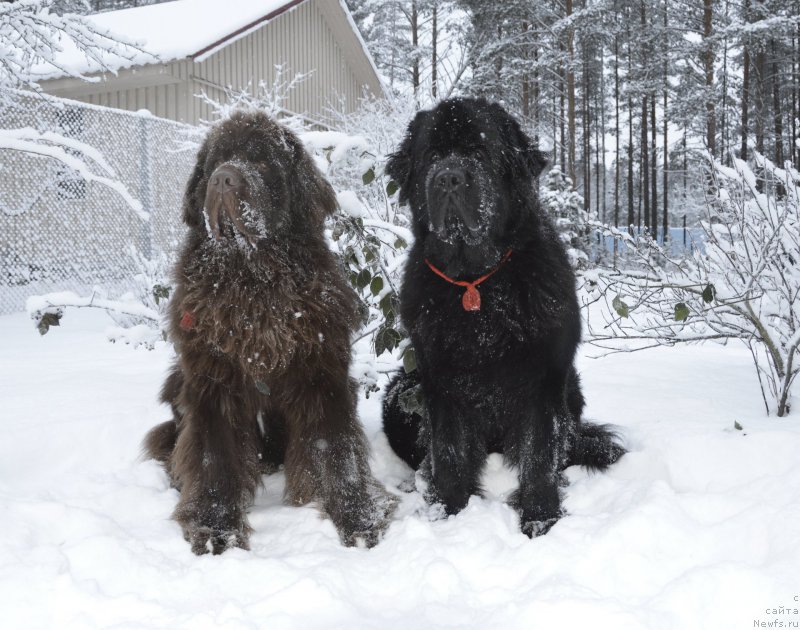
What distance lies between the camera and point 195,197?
2.80 m

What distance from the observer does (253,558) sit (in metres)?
2.31

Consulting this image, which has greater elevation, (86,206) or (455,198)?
(86,206)

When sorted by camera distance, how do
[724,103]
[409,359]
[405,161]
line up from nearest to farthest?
[405,161], [409,359], [724,103]

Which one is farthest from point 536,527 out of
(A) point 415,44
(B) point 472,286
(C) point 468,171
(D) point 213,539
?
(A) point 415,44

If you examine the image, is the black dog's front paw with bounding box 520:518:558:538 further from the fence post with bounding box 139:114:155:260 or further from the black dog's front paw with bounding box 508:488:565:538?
the fence post with bounding box 139:114:155:260

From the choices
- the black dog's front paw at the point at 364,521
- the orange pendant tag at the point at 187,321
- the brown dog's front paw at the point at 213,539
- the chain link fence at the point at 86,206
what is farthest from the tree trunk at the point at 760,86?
the brown dog's front paw at the point at 213,539

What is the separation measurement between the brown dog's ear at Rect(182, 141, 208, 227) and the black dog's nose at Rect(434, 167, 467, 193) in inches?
40.8

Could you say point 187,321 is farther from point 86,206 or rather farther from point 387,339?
point 86,206

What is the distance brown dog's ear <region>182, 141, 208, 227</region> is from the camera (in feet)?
9.11

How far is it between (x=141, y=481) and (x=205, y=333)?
924 millimetres

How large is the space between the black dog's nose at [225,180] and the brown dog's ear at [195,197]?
0.85 feet

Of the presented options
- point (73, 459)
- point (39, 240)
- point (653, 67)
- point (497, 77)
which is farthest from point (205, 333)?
point (653, 67)

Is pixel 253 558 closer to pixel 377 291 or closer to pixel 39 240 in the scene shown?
pixel 377 291

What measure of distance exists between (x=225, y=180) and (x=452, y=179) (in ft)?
2.98
